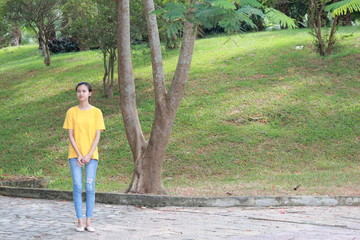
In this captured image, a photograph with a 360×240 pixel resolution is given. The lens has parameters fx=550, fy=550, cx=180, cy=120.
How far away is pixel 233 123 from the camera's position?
55.3 ft

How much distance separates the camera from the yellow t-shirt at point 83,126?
670 cm

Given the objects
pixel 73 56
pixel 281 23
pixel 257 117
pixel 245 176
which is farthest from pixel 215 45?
pixel 281 23

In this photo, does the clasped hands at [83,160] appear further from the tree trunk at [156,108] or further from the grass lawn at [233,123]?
the grass lawn at [233,123]

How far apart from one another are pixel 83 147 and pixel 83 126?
0.86 ft

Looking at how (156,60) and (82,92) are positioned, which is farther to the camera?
(156,60)

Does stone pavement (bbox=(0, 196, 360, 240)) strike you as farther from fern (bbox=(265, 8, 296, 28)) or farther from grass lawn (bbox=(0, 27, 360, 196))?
fern (bbox=(265, 8, 296, 28))

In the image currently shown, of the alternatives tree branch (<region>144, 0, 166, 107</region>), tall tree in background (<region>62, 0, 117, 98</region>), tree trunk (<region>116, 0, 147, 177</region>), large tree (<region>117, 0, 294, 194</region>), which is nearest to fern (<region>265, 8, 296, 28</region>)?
large tree (<region>117, 0, 294, 194</region>)

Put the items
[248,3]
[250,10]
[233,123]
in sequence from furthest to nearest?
[233,123]
[248,3]
[250,10]

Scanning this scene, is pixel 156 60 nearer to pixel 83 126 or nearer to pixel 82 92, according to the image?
pixel 82 92

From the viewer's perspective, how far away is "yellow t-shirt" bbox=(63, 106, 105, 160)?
6699 mm

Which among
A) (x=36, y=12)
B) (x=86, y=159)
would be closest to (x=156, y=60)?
(x=86, y=159)

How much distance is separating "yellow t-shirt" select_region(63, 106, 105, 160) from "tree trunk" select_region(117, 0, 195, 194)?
126 inches

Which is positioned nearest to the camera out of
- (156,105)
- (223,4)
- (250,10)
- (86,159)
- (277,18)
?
(223,4)

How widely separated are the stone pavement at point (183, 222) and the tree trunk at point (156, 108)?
124 centimetres
